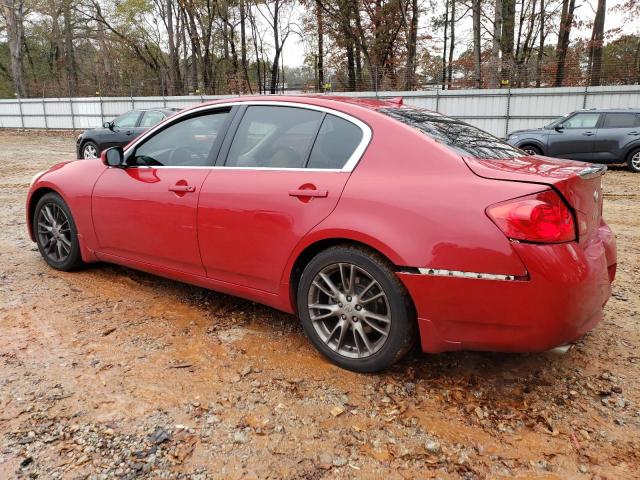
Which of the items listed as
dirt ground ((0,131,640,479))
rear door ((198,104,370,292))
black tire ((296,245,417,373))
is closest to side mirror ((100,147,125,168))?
rear door ((198,104,370,292))

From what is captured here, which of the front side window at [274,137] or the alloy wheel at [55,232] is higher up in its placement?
the front side window at [274,137]

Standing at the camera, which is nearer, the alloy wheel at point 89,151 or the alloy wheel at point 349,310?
the alloy wheel at point 349,310

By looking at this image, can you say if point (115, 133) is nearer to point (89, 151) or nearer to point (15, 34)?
point (89, 151)

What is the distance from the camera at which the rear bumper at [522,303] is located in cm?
225

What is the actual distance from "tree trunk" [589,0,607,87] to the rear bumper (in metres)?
18.1

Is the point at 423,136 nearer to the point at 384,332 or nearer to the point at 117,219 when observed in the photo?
the point at 384,332

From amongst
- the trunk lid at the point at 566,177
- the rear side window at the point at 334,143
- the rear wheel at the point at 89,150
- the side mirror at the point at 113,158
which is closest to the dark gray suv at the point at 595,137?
the trunk lid at the point at 566,177

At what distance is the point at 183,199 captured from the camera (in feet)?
11.2

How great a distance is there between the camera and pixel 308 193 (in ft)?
9.30

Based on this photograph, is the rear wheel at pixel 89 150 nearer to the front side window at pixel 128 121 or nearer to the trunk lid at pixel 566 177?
the front side window at pixel 128 121

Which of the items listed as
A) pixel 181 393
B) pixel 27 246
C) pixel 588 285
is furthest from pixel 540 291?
pixel 27 246

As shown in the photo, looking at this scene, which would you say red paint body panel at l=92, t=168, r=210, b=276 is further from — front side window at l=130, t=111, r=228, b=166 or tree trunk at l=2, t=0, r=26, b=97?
tree trunk at l=2, t=0, r=26, b=97

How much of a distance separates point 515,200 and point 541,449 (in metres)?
1.11

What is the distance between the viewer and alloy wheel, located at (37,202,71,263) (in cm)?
445
